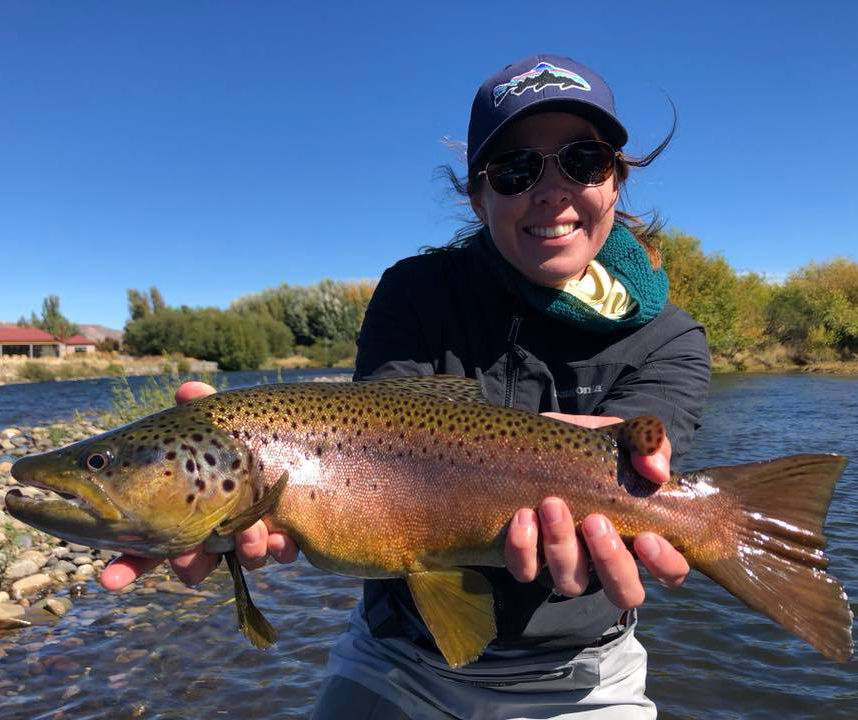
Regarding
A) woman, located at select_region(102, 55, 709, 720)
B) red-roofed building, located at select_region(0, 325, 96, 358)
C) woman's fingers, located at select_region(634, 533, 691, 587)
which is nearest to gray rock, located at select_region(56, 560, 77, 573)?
woman, located at select_region(102, 55, 709, 720)

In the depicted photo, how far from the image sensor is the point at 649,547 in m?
2.16

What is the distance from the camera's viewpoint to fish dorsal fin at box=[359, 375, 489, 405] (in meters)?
2.61

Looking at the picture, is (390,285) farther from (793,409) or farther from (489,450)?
(793,409)

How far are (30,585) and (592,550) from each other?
21.8 ft

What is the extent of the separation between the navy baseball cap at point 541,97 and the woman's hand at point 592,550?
4.75 ft

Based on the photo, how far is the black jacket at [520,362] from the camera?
263 cm

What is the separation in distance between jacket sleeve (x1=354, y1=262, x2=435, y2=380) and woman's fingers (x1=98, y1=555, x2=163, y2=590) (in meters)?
1.15

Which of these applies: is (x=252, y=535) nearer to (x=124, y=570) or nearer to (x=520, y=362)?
(x=124, y=570)

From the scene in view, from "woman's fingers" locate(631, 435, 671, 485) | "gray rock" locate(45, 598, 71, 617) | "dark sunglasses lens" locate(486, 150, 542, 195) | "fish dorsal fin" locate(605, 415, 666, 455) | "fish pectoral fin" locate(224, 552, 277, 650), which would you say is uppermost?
"dark sunglasses lens" locate(486, 150, 542, 195)

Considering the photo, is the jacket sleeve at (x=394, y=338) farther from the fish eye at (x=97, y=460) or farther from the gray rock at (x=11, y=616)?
the gray rock at (x=11, y=616)

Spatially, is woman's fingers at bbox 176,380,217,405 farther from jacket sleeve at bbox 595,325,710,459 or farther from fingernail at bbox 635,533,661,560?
fingernail at bbox 635,533,661,560

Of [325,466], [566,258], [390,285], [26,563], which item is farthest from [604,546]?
[26,563]

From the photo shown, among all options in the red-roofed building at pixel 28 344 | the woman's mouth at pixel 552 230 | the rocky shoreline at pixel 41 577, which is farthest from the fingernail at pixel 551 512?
the red-roofed building at pixel 28 344

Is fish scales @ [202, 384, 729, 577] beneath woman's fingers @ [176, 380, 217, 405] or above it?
beneath
